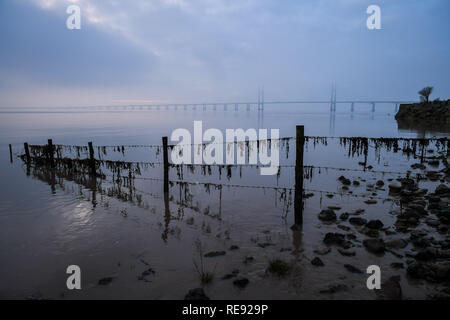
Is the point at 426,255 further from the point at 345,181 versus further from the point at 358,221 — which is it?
the point at 345,181

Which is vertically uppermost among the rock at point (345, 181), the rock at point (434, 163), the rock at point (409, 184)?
the rock at point (434, 163)

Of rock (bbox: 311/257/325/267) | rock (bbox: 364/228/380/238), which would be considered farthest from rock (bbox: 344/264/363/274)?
rock (bbox: 364/228/380/238)

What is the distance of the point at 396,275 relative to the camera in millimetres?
7480

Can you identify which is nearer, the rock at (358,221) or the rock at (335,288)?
the rock at (335,288)

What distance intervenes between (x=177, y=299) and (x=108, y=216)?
761cm

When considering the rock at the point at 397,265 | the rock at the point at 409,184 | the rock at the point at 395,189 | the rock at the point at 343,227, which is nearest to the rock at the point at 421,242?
the rock at the point at 397,265

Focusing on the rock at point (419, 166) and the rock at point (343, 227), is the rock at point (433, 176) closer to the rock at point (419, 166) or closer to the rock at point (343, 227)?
the rock at point (419, 166)

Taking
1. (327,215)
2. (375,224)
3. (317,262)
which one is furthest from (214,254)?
(375,224)

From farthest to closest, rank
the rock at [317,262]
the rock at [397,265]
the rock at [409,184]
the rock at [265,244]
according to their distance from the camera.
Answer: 1. the rock at [409,184]
2. the rock at [265,244]
3. the rock at [317,262]
4. the rock at [397,265]

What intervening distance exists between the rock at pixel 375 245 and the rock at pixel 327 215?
2.46 metres

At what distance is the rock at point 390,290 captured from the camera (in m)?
6.76

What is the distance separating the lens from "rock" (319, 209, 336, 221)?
1176 centimetres

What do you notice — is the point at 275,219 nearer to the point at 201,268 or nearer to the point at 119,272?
the point at 201,268
